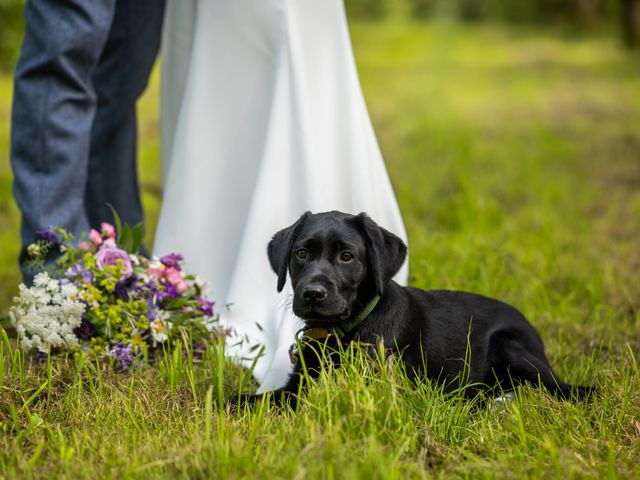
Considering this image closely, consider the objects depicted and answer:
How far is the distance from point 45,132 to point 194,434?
66.5 inches

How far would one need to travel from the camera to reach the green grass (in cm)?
229

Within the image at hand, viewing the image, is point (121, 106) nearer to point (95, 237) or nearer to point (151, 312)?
point (95, 237)

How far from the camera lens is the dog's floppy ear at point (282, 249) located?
3047mm

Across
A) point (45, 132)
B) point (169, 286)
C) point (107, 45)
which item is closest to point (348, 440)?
point (169, 286)

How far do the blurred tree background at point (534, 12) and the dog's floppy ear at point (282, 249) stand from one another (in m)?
16.8

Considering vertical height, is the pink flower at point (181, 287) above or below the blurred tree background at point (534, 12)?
below

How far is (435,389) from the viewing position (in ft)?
9.05

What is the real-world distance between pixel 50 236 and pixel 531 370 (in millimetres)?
1911

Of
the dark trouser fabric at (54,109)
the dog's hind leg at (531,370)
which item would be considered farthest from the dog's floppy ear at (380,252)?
the dark trouser fabric at (54,109)

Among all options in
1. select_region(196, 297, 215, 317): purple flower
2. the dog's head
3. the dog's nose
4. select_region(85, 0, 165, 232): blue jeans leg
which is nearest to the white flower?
select_region(196, 297, 215, 317): purple flower

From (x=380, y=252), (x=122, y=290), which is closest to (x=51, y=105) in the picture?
(x=122, y=290)

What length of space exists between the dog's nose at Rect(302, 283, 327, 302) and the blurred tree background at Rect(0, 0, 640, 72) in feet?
55.9

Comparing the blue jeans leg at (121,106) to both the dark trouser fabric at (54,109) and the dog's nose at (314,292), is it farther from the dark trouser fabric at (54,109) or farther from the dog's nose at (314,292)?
the dog's nose at (314,292)

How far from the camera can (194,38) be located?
13.1ft
